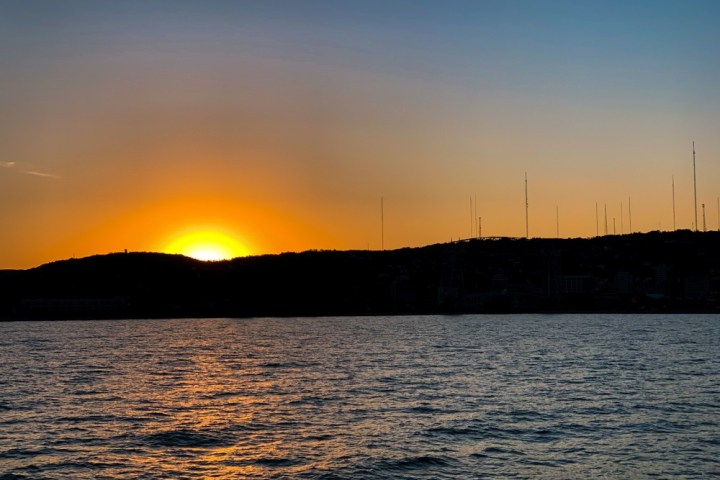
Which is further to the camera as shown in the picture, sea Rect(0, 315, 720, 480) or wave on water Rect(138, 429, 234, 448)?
wave on water Rect(138, 429, 234, 448)

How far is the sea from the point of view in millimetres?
38344

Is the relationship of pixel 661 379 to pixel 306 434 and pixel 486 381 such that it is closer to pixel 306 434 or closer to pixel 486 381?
pixel 486 381

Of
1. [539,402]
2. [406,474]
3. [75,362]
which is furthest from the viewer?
[75,362]

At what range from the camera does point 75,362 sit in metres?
98.5

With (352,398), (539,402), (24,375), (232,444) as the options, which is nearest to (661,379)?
(539,402)

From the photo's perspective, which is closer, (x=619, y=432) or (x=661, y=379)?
(x=619, y=432)

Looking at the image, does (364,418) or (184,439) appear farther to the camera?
(364,418)

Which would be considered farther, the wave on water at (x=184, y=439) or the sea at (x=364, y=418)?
the wave on water at (x=184, y=439)

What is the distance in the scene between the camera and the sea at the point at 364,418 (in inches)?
1510

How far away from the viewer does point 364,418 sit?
51.1 meters

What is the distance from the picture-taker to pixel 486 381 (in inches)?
2835

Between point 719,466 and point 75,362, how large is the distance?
77140 mm

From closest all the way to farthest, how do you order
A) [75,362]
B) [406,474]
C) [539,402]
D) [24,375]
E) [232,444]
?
[406,474]
[232,444]
[539,402]
[24,375]
[75,362]

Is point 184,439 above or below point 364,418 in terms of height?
below
